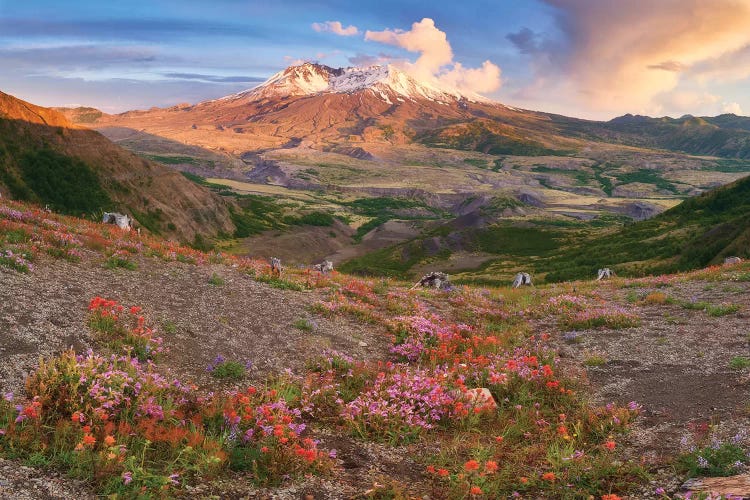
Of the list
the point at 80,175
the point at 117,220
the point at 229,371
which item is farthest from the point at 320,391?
the point at 80,175

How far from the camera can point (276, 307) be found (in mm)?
17438

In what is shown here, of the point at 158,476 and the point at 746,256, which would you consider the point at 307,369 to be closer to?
the point at 158,476

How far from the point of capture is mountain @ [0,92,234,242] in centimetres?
9069

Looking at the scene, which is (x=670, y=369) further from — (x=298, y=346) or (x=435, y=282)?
(x=435, y=282)

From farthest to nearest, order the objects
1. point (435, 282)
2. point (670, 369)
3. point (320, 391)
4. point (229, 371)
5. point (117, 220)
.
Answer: point (117, 220) < point (435, 282) < point (670, 369) < point (229, 371) < point (320, 391)

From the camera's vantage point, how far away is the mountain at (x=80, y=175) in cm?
9069

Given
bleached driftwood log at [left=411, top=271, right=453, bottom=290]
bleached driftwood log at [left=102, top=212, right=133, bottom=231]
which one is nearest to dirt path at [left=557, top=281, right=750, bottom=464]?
bleached driftwood log at [left=411, top=271, right=453, bottom=290]

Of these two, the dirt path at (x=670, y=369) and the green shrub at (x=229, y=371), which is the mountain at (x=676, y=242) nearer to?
the dirt path at (x=670, y=369)

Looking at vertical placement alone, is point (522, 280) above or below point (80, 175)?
below

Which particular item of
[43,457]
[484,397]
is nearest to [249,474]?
[43,457]

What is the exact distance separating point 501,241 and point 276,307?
145856mm

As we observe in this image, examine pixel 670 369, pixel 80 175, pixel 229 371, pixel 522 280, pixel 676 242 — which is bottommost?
pixel 522 280

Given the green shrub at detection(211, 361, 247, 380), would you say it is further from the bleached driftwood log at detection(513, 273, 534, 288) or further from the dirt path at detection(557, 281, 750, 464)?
the bleached driftwood log at detection(513, 273, 534, 288)

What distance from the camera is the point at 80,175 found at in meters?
101
